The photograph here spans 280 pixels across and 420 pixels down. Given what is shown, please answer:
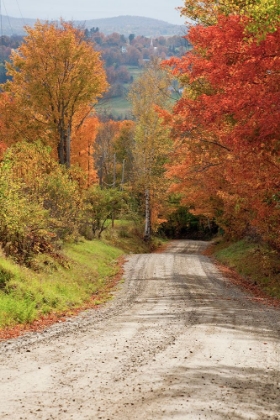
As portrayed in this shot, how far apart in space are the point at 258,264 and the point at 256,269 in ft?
2.37

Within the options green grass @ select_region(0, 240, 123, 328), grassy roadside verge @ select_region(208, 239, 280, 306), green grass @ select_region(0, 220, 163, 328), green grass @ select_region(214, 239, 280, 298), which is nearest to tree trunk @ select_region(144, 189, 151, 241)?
green grass @ select_region(214, 239, 280, 298)

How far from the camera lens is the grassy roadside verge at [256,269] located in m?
18.1

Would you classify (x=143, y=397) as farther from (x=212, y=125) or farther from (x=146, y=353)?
(x=212, y=125)

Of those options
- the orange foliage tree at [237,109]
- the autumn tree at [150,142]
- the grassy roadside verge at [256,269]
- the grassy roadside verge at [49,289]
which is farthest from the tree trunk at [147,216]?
the grassy roadside verge at [49,289]

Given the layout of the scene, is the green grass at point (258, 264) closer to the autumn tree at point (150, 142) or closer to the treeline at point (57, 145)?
the treeline at point (57, 145)

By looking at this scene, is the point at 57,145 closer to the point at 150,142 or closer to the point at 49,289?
the point at 150,142

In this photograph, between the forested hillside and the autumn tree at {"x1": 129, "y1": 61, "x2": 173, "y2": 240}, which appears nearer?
the forested hillside

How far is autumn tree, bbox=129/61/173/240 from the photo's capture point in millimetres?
38781

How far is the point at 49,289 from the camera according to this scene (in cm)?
1331

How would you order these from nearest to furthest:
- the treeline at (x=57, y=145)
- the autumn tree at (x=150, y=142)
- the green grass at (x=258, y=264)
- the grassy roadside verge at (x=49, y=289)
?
the grassy roadside verge at (x=49, y=289) < the treeline at (x=57, y=145) < the green grass at (x=258, y=264) < the autumn tree at (x=150, y=142)

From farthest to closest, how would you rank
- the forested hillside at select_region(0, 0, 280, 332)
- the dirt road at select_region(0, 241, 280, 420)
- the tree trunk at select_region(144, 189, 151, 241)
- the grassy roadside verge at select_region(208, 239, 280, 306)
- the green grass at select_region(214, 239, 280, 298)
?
the tree trunk at select_region(144, 189, 151, 241) < the green grass at select_region(214, 239, 280, 298) < the grassy roadside verge at select_region(208, 239, 280, 306) < the forested hillside at select_region(0, 0, 280, 332) < the dirt road at select_region(0, 241, 280, 420)

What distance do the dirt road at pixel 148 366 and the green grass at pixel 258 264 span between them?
606cm

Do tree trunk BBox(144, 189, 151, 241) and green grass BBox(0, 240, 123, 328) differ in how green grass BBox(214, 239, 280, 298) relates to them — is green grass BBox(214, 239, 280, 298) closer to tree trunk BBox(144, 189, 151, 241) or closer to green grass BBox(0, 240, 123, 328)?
green grass BBox(0, 240, 123, 328)

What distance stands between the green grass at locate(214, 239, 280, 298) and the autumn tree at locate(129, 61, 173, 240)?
1128 cm
